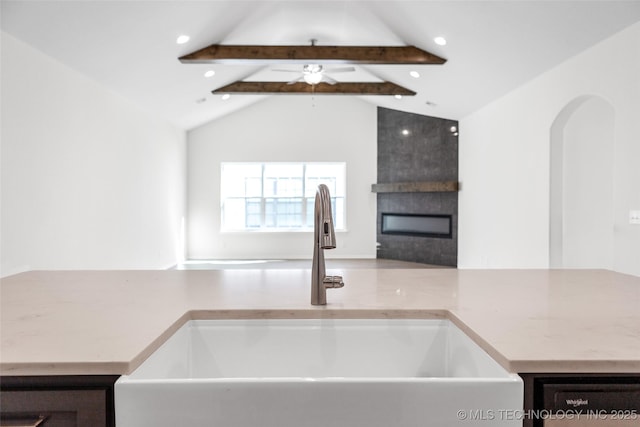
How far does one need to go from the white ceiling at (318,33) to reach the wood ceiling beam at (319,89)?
511 mm

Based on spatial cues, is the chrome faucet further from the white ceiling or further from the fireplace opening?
the fireplace opening

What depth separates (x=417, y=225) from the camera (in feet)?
30.2

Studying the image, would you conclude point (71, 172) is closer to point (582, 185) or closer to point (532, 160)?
point (532, 160)

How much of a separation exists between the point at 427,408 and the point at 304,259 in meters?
8.96

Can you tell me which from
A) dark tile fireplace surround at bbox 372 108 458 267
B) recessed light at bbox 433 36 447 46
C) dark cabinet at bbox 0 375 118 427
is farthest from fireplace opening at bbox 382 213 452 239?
dark cabinet at bbox 0 375 118 427

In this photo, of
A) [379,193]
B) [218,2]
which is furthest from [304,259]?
[218,2]

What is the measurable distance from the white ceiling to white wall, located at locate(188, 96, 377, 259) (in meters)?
2.64

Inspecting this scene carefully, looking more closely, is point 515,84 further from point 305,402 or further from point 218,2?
point 305,402

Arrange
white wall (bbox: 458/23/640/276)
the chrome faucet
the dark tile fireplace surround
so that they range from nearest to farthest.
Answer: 1. the chrome faucet
2. white wall (bbox: 458/23/640/276)
3. the dark tile fireplace surround

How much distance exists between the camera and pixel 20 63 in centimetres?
393

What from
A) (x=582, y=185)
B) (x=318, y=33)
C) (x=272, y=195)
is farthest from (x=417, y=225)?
(x=318, y=33)

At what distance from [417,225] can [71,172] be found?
6.42 metres

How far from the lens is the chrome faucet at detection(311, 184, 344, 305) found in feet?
3.56

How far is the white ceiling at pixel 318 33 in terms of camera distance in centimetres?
385
